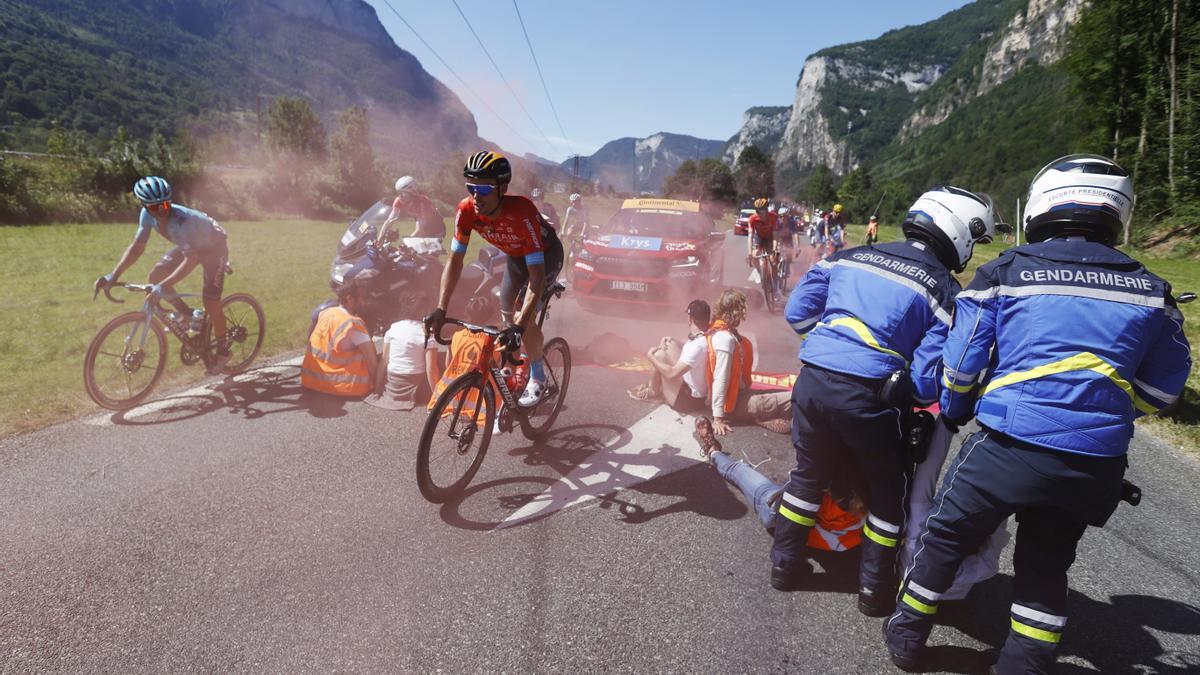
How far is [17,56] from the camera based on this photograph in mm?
124938

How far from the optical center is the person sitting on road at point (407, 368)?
5.44 meters

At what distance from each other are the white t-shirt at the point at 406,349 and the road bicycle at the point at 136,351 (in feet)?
6.90

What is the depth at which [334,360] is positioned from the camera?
5.56 metres

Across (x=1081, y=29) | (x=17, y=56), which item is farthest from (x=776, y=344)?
(x=17, y=56)

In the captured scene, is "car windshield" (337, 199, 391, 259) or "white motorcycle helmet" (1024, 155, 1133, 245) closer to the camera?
"white motorcycle helmet" (1024, 155, 1133, 245)

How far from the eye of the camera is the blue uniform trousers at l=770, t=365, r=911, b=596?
2734 mm

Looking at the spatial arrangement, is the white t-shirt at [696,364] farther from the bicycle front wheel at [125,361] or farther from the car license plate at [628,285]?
the bicycle front wheel at [125,361]

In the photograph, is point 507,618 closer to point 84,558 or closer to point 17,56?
point 84,558

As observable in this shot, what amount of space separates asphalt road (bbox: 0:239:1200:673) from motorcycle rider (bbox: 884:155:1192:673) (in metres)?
0.73

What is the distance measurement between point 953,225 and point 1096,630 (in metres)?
2.14

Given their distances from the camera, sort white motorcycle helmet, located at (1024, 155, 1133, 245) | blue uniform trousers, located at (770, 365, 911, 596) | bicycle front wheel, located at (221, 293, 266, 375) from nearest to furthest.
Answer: white motorcycle helmet, located at (1024, 155, 1133, 245), blue uniform trousers, located at (770, 365, 911, 596), bicycle front wheel, located at (221, 293, 266, 375)

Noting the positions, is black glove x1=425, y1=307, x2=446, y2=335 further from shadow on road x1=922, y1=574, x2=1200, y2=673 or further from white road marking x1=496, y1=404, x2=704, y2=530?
shadow on road x1=922, y1=574, x2=1200, y2=673

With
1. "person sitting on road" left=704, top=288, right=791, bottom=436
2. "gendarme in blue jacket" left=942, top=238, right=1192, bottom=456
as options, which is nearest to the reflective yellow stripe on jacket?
"gendarme in blue jacket" left=942, top=238, right=1192, bottom=456

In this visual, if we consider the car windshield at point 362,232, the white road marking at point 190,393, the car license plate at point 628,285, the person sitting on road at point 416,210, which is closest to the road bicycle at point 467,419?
the white road marking at point 190,393
